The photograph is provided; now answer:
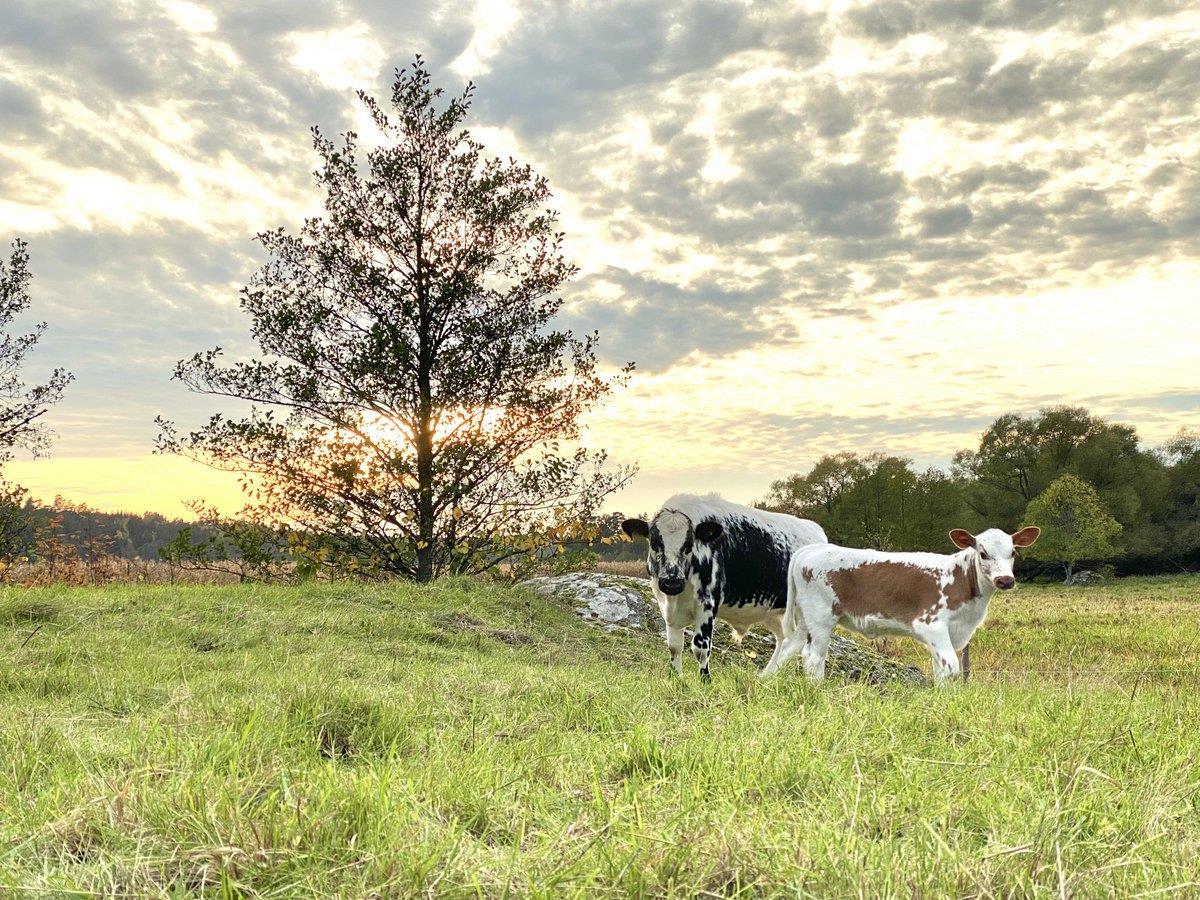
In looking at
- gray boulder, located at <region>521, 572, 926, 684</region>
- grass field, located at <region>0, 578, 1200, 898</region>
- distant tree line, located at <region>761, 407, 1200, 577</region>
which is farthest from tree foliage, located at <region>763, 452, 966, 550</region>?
grass field, located at <region>0, 578, 1200, 898</region>

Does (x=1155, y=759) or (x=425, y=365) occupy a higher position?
(x=425, y=365)

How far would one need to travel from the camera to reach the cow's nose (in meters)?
9.18

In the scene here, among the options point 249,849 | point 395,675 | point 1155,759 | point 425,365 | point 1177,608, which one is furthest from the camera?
point 1177,608

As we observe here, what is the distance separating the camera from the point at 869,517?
50.7 meters

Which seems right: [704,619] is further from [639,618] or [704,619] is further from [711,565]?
[639,618]

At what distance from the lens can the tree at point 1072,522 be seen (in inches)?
1951

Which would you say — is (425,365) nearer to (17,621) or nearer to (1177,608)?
(17,621)

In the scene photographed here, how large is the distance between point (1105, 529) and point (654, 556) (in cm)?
4999

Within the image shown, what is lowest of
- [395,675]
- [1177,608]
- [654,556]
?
[1177,608]

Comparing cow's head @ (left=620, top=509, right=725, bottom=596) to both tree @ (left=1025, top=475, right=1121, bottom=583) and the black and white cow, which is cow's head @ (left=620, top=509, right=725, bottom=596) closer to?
the black and white cow

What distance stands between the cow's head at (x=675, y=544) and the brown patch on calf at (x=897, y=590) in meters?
1.57

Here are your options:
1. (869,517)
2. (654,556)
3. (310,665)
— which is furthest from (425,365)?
(869,517)

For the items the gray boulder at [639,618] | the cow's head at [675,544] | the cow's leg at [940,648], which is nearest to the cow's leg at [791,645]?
the cow's leg at [940,648]

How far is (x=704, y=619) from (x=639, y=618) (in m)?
4.44
